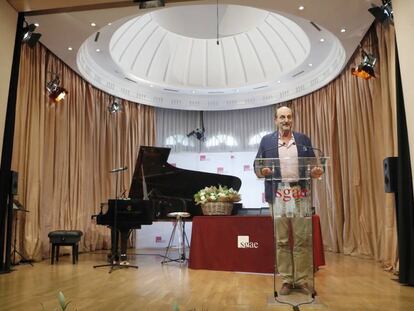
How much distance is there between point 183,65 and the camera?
32.1 feet

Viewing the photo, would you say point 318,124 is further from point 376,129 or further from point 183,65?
point 183,65

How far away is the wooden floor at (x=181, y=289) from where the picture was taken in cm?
300

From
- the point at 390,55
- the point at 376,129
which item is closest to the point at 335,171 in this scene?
the point at 376,129

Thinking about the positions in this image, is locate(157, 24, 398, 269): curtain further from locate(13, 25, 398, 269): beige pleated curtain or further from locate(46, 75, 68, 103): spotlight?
locate(46, 75, 68, 103): spotlight

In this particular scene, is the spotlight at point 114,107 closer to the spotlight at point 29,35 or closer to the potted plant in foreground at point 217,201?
the spotlight at point 29,35

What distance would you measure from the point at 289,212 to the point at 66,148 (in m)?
5.67

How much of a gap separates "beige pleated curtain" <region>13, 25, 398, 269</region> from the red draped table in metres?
1.57

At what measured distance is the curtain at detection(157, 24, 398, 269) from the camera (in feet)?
17.0

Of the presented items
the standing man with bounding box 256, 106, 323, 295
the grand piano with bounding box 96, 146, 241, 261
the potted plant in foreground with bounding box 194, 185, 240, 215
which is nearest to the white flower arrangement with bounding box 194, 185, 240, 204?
the potted plant in foreground with bounding box 194, 185, 240, 215

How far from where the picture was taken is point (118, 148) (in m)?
9.20

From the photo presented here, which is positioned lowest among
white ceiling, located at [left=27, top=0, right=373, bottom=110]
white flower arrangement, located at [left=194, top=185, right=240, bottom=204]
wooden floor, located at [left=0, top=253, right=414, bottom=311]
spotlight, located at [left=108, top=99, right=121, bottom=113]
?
wooden floor, located at [left=0, top=253, right=414, bottom=311]

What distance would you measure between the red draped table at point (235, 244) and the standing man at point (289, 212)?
4.66 ft

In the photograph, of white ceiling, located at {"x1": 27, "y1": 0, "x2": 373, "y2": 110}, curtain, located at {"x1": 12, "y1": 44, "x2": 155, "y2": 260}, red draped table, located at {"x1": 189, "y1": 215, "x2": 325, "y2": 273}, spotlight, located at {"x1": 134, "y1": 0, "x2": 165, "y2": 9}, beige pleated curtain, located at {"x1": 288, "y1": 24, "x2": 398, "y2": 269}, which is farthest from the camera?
white ceiling, located at {"x1": 27, "y1": 0, "x2": 373, "y2": 110}

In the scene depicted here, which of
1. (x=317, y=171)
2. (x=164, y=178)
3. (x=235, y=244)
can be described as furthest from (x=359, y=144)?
(x=317, y=171)
